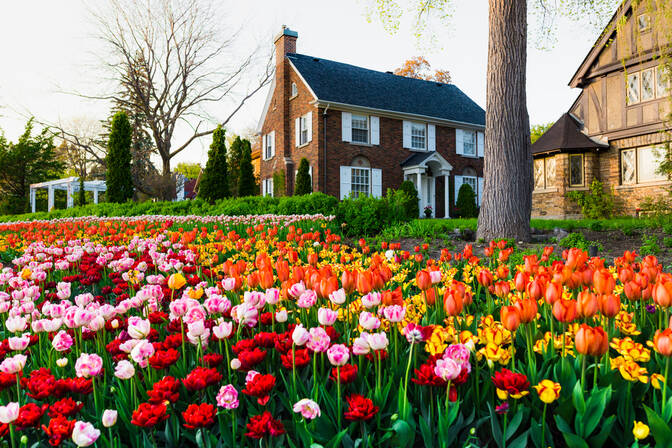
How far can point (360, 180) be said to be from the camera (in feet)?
65.9

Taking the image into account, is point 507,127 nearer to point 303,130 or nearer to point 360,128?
point 360,128

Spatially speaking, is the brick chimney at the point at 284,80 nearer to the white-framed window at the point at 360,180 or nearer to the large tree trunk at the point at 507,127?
the white-framed window at the point at 360,180

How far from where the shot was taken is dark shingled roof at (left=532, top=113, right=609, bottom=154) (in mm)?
16953

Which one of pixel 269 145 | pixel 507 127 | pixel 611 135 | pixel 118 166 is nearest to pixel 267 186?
pixel 269 145

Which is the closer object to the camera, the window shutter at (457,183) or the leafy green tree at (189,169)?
the window shutter at (457,183)

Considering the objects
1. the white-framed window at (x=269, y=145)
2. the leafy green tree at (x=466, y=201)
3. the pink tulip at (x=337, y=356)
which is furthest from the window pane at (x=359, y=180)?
the pink tulip at (x=337, y=356)

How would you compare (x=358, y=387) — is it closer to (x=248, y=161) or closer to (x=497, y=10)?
(x=497, y=10)

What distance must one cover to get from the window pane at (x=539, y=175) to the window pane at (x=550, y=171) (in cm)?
26

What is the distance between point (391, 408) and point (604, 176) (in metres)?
19.0

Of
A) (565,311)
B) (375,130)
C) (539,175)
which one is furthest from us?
(375,130)

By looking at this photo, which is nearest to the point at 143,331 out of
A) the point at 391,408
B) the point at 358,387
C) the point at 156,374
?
the point at 156,374

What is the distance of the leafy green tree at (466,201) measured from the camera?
69.0 feet

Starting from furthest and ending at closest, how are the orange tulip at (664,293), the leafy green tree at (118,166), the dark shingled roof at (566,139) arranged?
the leafy green tree at (118,166), the dark shingled roof at (566,139), the orange tulip at (664,293)

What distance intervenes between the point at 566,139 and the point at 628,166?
2.41m
